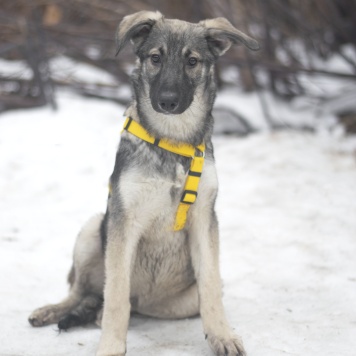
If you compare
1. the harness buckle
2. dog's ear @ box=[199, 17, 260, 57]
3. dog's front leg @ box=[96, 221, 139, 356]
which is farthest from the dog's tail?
dog's ear @ box=[199, 17, 260, 57]

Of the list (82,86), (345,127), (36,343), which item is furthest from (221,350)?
(82,86)

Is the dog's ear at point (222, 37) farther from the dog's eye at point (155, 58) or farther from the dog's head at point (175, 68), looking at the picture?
the dog's eye at point (155, 58)

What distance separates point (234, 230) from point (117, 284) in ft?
8.01

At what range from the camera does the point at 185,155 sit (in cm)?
357

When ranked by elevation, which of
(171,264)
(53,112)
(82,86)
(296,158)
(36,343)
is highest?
(82,86)

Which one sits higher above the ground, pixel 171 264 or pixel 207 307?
pixel 171 264

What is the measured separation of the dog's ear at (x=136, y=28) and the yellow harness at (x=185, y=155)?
45cm

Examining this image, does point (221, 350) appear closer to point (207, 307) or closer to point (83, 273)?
point (207, 307)

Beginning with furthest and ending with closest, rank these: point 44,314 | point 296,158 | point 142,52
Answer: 1. point 296,158
2. point 44,314
3. point 142,52

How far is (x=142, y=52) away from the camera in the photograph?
3.66 metres

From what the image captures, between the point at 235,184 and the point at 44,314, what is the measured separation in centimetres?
334

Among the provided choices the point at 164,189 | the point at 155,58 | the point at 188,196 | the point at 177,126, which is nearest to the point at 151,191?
the point at 164,189

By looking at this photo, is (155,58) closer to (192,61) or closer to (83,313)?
(192,61)

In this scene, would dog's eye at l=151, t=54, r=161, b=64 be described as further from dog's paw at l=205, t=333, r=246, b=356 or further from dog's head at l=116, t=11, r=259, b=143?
dog's paw at l=205, t=333, r=246, b=356
